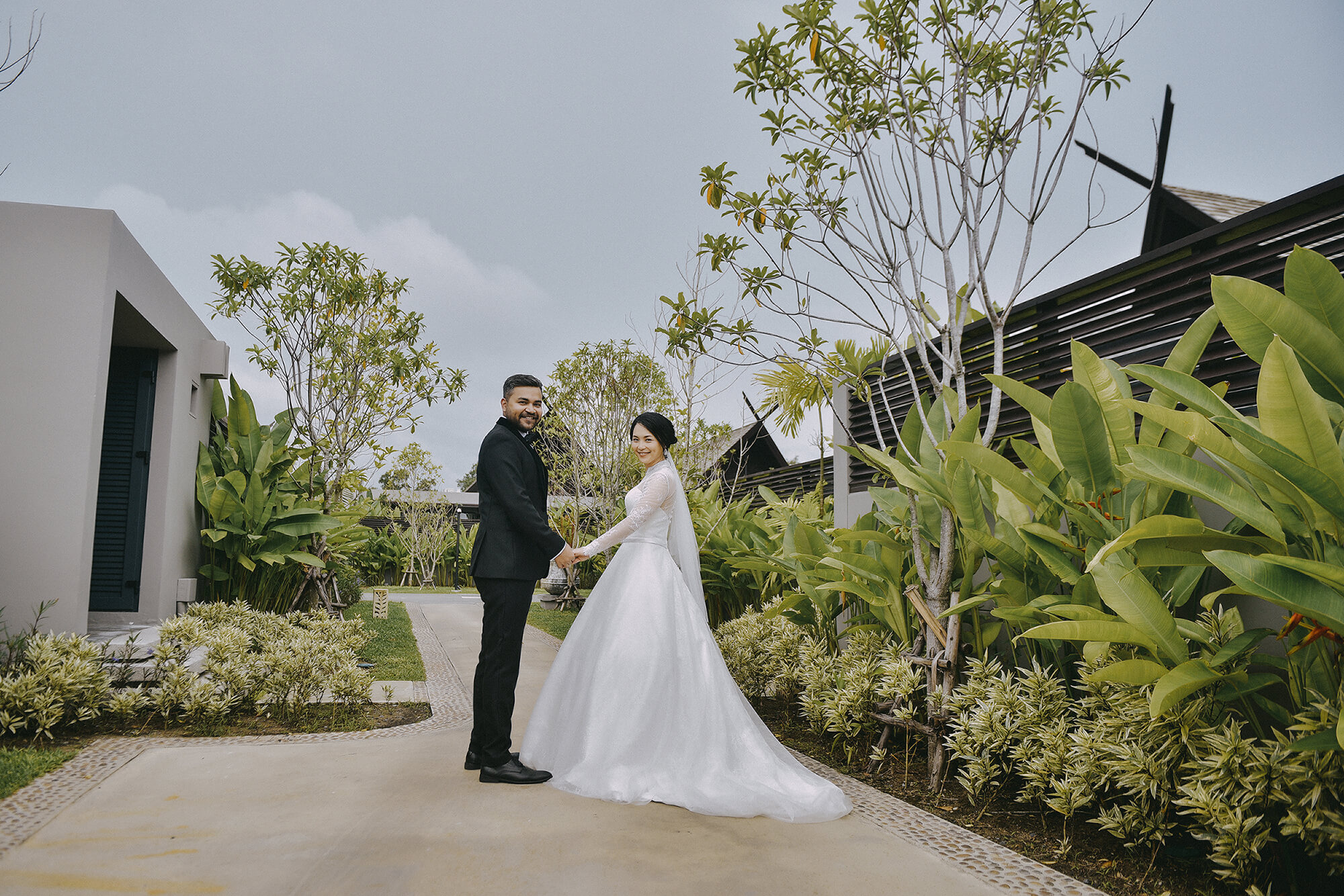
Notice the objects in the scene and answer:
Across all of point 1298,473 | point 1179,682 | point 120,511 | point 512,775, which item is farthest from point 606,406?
point 1298,473

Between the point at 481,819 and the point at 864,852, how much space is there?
1.39m

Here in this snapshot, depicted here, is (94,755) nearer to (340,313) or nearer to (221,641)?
(221,641)

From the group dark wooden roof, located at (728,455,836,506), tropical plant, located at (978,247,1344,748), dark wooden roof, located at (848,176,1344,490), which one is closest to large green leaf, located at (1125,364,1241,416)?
tropical plant, located at (978,247,1344,748)

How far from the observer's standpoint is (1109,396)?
116 inches

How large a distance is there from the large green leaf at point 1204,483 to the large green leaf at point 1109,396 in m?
0.66

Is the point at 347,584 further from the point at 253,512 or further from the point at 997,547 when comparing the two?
the point at 997,547

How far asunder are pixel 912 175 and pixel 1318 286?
8.19 ft

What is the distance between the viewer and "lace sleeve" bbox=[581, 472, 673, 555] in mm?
3814

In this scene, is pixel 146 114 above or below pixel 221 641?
above

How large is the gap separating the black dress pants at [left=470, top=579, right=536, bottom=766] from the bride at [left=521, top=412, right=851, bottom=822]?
0.69ft

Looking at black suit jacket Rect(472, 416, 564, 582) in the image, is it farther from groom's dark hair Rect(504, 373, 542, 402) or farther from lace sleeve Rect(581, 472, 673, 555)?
lace sleeve Rect(581, 472, 673, 555)

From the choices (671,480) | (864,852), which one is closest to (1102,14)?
(671,480)

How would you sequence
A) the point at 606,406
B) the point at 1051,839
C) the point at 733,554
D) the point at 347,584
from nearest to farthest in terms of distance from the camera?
the point at 1051,839 → the point at 733,554 → the point at 606,406 → the point at 347,584

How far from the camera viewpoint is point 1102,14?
4266 mm
